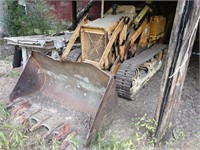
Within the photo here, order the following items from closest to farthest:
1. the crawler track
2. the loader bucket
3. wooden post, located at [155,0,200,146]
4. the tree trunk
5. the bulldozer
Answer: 1. wooden post, located at [155,0,200,146]
2. the bulldozer
3. the loader bucket
4. the crawler track
5. the tree trunk

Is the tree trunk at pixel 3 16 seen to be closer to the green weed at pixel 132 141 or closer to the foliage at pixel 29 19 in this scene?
the foliage at pixel 29 19

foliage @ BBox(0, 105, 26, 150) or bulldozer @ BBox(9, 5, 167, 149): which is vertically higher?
bulldozer @ BBox(9, 5, 167, 149)

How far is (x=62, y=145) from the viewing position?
8.32 feet

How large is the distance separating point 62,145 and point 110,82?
0.83m

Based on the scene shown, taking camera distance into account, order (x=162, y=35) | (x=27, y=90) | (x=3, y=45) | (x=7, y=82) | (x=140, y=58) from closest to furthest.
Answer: (x=27, y=90), (x=140, y=58), (x=7, y=82), (x=162, y=35), (x=3, y=45)

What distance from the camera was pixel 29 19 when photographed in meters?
6.79

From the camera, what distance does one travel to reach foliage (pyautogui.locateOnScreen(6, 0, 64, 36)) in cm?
658

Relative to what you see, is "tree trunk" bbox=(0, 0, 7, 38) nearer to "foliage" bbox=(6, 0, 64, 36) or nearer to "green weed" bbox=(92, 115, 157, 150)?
"foliage" bbox=(6, 0, 64, 36)

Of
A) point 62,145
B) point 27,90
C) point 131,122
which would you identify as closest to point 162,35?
point 131,122

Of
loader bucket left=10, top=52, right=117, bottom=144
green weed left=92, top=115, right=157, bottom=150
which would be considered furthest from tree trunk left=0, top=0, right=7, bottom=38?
green weed left=92, top=115, right=157, bottom=150

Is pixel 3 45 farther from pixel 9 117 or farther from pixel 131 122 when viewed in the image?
pixel 131 122

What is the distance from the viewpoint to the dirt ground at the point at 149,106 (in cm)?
295

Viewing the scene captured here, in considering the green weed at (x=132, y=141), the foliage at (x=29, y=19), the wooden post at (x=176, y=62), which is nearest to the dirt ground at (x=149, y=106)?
the green weed at (x=132, y=141)

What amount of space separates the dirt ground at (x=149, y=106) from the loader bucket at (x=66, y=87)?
379 millimetres
